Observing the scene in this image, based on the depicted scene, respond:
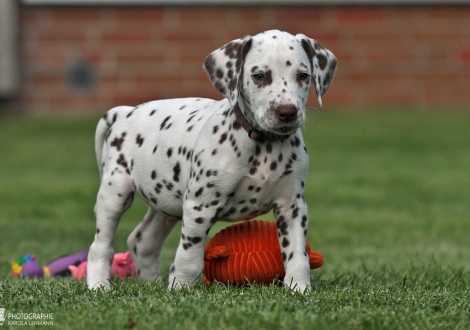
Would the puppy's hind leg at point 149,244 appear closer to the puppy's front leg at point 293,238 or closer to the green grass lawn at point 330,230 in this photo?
the green grass lawn at point 330,230

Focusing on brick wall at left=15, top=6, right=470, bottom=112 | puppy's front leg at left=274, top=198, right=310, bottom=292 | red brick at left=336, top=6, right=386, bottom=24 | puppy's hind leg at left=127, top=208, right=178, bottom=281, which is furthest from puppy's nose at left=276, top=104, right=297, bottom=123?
red brick at left=336, top=6, right=386, bottom=24

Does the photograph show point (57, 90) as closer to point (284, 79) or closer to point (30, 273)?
point (30, 273)

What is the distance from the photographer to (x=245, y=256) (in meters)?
6.34

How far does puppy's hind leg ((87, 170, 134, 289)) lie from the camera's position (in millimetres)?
6996

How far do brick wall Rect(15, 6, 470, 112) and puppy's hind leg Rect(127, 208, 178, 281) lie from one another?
50.9 ft

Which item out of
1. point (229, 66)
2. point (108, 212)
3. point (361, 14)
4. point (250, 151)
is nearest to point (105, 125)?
point (108, 212)

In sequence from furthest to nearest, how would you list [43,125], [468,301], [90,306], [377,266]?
[43,125] → [377,266] → [468,301] → [90,306]

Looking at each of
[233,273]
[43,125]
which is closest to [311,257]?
[233,273]

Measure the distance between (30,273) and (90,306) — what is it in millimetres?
2794

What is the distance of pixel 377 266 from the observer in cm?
890

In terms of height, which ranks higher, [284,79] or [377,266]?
[284,79]

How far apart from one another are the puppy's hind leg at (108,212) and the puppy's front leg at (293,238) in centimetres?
134

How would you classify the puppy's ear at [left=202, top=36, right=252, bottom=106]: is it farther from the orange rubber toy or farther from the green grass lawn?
the green grass lawn

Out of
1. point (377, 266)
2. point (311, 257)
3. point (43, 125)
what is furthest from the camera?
point (43, 125)
